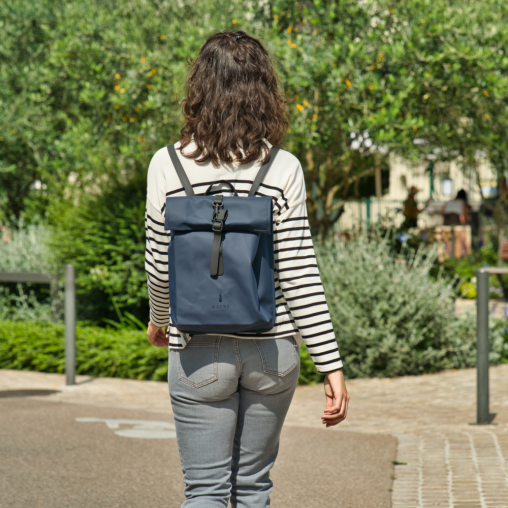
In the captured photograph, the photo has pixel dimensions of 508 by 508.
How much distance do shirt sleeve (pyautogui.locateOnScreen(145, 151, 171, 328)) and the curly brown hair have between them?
0.36ft

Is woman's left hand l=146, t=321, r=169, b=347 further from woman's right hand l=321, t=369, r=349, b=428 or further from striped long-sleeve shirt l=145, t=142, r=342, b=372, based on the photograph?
woman's right hand l=321, t=369, r=349, b=428

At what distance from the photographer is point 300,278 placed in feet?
6.60

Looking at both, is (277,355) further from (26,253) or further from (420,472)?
(26,253)

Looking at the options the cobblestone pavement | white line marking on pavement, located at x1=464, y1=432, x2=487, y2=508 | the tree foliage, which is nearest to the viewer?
white line marking on pavement, located at x1=464, y1=432, x2=487, y2=508

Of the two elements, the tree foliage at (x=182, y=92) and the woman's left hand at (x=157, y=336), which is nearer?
the woman's left hand at (x=157, y=336)

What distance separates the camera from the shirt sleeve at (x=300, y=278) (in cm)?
201

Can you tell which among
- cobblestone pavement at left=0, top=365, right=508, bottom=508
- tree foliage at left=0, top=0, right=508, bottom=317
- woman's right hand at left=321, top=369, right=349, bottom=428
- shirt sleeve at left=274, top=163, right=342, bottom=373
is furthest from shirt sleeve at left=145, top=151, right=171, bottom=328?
tree foliage at left=0, top=0, right=508, bottom=317

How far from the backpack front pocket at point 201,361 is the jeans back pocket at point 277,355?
12 centimetres

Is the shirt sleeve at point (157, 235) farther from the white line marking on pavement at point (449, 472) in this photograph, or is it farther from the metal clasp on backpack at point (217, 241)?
the white line marking on pavement at point (449, 472)

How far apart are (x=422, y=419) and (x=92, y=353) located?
3.66 meters

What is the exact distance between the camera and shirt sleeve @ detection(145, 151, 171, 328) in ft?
6.76

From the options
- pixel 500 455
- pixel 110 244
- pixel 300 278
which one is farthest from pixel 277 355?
pixel 110 244

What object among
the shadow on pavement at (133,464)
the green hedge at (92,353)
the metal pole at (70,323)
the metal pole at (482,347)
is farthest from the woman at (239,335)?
the metal pole at (70,323)

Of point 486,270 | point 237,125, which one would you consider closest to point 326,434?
point 486,270
